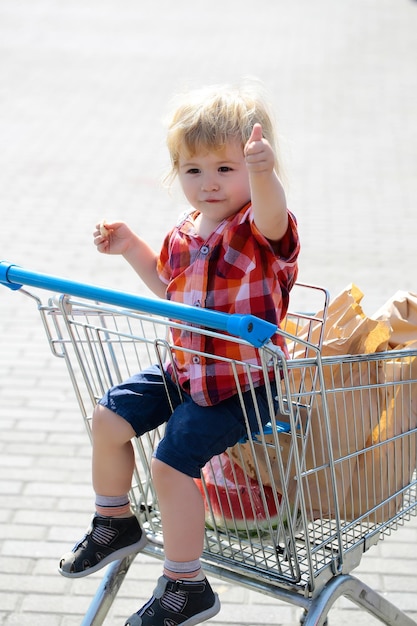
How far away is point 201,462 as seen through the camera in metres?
2.43

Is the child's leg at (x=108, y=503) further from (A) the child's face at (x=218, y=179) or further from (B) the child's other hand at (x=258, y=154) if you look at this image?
(B) the child's other hand at (x=258, y=154)

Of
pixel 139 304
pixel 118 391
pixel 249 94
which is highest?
pixel 249 94

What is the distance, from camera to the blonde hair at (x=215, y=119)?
2537 mm

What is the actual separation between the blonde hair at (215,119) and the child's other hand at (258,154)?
277mm

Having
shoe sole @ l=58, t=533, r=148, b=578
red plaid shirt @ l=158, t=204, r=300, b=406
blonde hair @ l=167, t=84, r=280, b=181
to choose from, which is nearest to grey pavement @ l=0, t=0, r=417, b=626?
blonde hair @ l=167, t=84, r=280, b=181

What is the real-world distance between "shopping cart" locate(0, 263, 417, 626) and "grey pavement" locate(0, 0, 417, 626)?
0.69 metres

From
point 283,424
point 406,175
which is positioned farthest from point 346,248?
point 283,424

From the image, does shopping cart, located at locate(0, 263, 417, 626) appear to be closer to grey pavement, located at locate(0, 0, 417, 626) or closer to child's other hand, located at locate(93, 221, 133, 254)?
child's other hand, located at locate(93, 221, 133, 254)

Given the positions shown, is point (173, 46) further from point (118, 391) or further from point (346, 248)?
point (118, 391)

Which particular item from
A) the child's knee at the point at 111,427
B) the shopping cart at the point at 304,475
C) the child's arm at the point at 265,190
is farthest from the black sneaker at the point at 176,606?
the child's arm at the point at 265,190

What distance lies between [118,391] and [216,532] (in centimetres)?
47

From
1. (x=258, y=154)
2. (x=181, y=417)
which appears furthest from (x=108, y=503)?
(x=258, y=154)

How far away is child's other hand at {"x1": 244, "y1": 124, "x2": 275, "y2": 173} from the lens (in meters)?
2.26

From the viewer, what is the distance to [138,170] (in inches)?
369
